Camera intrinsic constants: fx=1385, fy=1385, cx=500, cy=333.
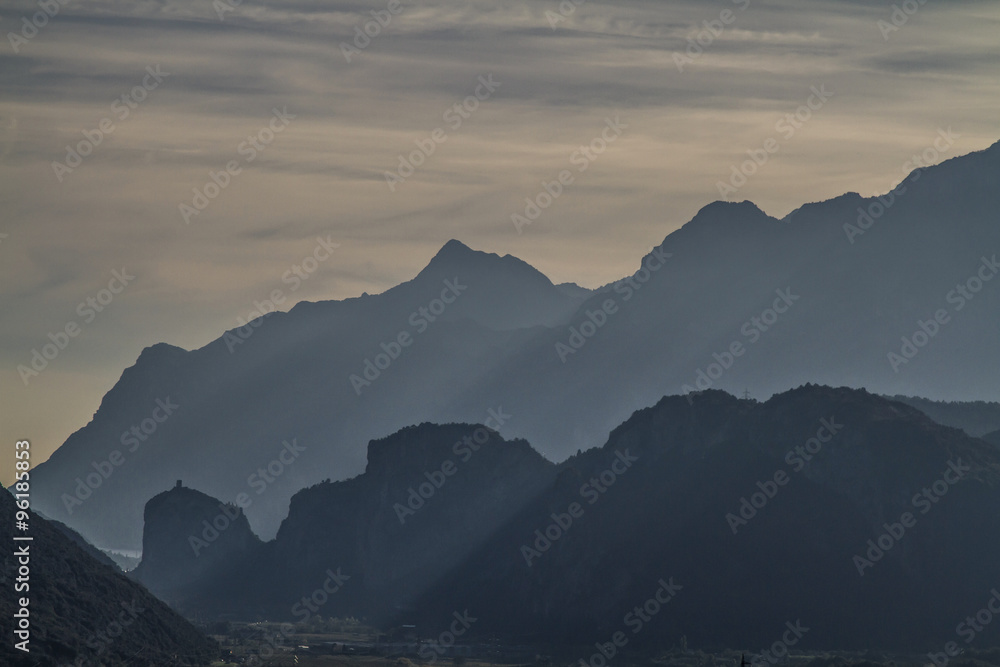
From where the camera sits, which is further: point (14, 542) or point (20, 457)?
point (14, 542)

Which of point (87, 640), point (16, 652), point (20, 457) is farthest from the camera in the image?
point (87, 640)

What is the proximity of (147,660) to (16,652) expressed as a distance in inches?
1240

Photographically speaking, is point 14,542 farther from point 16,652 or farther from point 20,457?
point 20,457

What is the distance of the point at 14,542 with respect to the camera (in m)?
199

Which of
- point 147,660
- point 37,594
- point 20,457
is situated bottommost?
point 147,660

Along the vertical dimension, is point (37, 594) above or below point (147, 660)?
above

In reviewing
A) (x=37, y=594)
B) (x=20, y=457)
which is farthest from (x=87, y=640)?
(x=20, y=457)

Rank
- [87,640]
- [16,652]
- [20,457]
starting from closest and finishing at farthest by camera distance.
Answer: [20,457] < [16,652] < [87,640]

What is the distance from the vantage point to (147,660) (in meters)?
200

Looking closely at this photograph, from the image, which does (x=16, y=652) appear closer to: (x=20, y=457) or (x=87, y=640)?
(x=87, y=640)

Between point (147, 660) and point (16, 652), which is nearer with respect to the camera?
point (16, 652)

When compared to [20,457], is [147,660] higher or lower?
lower

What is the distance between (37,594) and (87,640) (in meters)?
11.0

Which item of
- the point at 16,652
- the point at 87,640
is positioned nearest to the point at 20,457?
the point at 16,652
